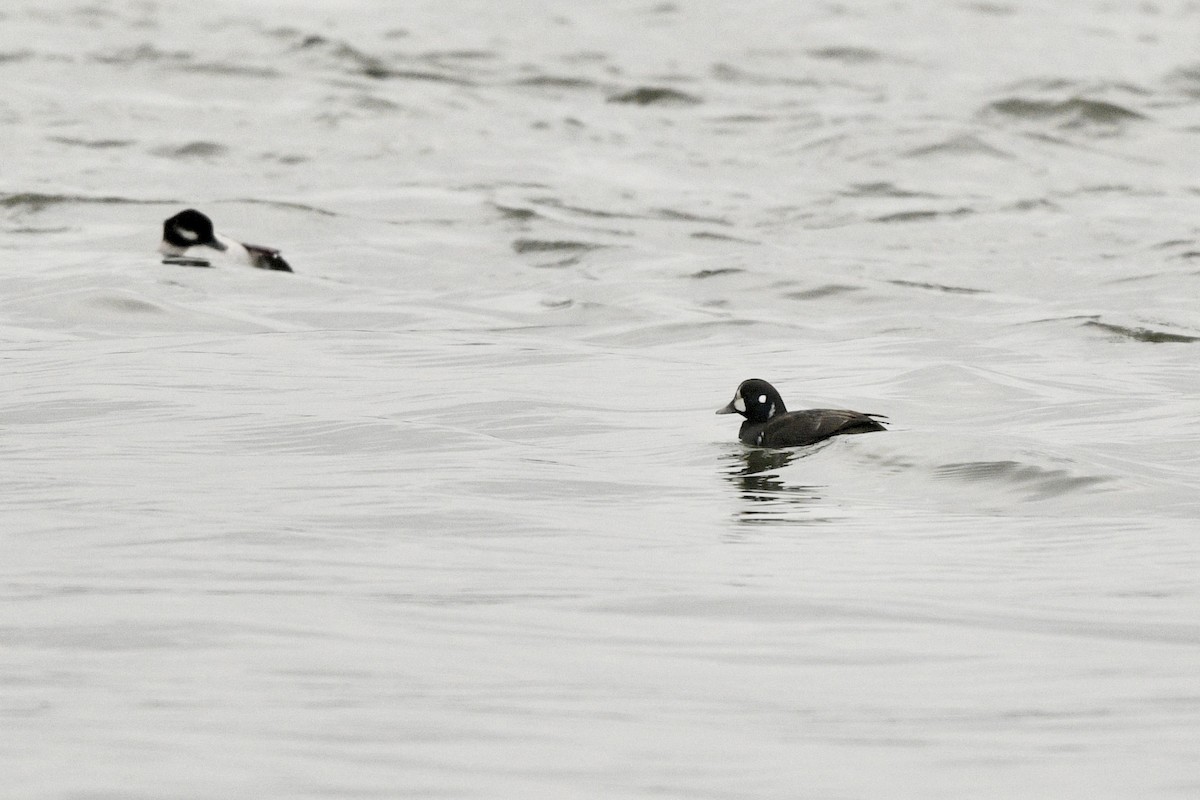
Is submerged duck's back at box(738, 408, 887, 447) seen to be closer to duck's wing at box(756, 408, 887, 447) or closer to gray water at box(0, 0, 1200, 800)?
duck's wing at box(756, 408, 887, 447)

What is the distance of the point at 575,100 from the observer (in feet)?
118

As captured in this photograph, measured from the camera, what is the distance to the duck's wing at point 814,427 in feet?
35.9

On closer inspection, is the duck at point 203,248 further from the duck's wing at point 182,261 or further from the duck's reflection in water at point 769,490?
the duck's reflection in water at point 769,490

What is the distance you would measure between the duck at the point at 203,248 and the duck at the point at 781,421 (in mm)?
8853

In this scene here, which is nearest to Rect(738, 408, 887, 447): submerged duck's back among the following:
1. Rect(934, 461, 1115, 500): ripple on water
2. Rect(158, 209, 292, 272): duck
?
Rect(934, 461, 1115, 500): ripple on water

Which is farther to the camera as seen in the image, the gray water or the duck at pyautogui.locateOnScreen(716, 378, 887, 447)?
the duck at pyautogui.locateOnScreen(716, 378, 887, 447)

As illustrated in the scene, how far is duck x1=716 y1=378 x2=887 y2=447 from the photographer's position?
36.0ft

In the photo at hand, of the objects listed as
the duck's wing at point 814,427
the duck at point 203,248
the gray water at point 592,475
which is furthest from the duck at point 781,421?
the duck at point 203,248

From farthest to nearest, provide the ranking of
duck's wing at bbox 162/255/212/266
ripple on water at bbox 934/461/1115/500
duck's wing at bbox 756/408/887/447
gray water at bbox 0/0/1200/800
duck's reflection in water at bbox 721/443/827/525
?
1. duck's wing at bbox 162/255/212/266
2. duck's wing at bbox 756/408/887/447
3. ripple on water at bbox 934/461/1115/500
4. duck's reflection in water at bbox 721/443/827/525
5. gray water at bbox 0/0/1200/800

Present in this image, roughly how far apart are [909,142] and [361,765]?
1082 inches

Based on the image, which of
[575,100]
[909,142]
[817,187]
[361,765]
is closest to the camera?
[361,765]

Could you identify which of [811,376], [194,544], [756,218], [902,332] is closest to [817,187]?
[756,218]

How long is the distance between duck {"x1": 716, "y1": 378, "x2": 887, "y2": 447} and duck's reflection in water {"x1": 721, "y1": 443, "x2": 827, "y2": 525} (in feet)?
0.25

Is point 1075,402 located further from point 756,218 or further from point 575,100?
point 575,100
